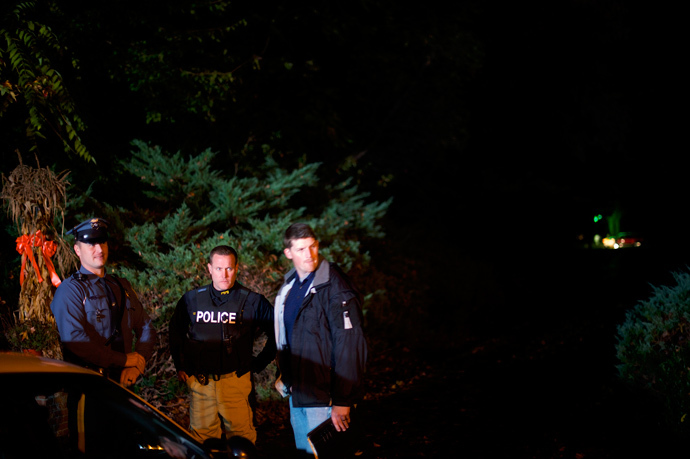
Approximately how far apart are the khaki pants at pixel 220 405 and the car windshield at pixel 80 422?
1090 mm

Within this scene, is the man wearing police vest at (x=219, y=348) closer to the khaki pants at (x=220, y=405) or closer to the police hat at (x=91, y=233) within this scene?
the khaki pants at (x=220, y=405)

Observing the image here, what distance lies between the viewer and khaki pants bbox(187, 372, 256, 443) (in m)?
4.05

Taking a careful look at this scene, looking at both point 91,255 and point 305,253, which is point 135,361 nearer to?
point 91,255

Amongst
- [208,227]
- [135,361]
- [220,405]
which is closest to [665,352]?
[220,405]

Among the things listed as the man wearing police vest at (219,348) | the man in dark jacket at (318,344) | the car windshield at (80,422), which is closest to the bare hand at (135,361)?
the man wearing police vest at (219,348)

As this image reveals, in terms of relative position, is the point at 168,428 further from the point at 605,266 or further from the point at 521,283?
the point at 605,266

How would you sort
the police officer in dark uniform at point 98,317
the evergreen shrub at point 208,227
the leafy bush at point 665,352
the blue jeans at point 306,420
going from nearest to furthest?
the blue jeans at point 306,420 < the police officer in dark uniform at point 98,317 < the leafy bush at point 665,352 < the evergreen shrub at point 208,227

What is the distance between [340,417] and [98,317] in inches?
74.3

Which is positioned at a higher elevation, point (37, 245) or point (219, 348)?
point (37, 245)

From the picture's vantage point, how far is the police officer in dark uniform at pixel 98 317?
146 inches

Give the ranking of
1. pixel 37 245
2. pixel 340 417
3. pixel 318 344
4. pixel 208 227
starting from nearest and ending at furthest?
pixel 340 417, pixel 318 344, pixel 37 245, pixel 208 227

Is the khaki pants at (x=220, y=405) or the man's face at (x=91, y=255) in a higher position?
the man's face at (x=91, y=255)

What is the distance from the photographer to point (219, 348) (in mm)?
4008

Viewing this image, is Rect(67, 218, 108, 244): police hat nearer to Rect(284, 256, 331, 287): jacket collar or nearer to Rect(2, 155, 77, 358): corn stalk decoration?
Rect(2, 155, 77, 358): corn stalk decoration
